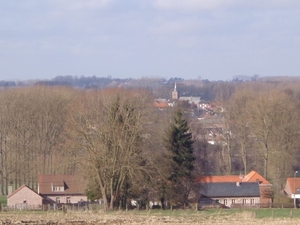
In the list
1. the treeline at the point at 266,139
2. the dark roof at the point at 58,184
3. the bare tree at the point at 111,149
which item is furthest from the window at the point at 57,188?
the treeline at the point at 266,139

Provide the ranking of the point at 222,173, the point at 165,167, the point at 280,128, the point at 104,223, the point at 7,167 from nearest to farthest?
the point at 104,223 < the point at 165,167 < the point at 7,167 < the point at 280,128 < the point at 222,173

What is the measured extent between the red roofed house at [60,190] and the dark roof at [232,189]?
10.4m

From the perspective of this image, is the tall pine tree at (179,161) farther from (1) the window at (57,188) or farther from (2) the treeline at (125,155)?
(1) the window at (57,188)

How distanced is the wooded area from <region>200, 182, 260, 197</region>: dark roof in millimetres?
2726

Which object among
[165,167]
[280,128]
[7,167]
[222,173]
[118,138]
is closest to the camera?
[118,138]

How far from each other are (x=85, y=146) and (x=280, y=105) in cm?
3087

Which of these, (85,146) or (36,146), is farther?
(36,146)

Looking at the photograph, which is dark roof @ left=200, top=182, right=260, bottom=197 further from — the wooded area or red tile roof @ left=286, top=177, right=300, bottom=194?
red tile roof @ left=286, top=177, right=300, bottom=194

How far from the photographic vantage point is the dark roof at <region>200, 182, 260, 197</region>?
5634 centimetres

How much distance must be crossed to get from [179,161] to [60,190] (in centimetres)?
1281

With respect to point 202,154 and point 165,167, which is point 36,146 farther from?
point 165,167

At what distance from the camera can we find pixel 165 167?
46.5 meters

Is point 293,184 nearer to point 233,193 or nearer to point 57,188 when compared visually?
point 233,193

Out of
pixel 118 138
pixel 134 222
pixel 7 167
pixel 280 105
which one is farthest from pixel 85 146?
pixel 280 105
